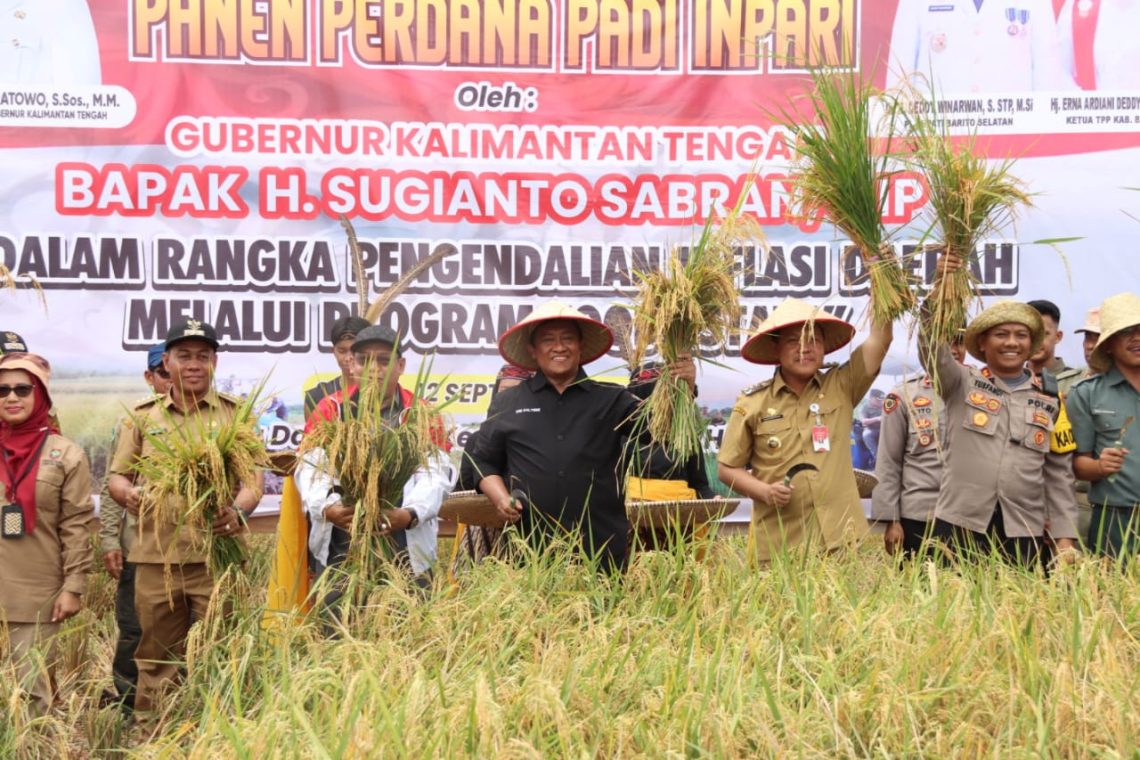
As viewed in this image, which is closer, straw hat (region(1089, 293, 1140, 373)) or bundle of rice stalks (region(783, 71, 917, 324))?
bundle of rice stalks (region(783, 71, 917, 324))

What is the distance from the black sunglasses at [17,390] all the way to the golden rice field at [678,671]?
109 centimetres

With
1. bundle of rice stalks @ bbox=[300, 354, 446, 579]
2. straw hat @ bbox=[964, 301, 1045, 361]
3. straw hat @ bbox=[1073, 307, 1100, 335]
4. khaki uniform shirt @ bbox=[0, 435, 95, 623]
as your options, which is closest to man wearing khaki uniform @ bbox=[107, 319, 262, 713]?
khaki uniform shirt @ bbox=[0, 435, 95, 623]

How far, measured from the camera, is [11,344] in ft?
18.5

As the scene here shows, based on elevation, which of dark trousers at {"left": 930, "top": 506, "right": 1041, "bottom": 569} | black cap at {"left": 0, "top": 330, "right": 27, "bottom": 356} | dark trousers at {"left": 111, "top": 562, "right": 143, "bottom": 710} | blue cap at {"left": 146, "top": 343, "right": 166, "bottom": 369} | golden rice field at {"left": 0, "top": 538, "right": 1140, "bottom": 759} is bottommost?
dark trousers at {"left": 111, "top": 562, "right": 143, "bottom": 710}

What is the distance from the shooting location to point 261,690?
396 cm

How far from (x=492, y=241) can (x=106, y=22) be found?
2131 mm

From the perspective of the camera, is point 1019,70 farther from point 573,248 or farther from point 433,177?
point 433,177

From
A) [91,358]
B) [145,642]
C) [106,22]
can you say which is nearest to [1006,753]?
[145,642]

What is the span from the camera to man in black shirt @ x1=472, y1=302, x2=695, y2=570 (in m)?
4.82

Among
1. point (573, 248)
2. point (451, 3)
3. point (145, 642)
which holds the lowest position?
point (145, 642)

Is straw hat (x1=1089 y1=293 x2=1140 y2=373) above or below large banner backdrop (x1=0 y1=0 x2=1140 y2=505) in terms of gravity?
below

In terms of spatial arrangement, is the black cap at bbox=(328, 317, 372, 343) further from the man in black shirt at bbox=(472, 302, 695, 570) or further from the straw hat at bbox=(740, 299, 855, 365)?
the straw hat at bbox=(740, 299, 855, 365)

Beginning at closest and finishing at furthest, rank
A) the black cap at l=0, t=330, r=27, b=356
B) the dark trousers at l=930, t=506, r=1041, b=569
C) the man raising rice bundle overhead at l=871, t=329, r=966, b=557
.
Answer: the dark trousers at l=930, t=506, r=1041, b=569, the man raising rice bundle overhead at l=871, t=329, r=966, b=557, the black cap at l=0, t=330, r=27, b=356

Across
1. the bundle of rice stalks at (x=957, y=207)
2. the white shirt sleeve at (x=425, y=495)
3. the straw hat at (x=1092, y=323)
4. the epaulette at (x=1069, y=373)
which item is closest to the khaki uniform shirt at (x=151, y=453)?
the white shirt sleeve at (x=425, y=495)
